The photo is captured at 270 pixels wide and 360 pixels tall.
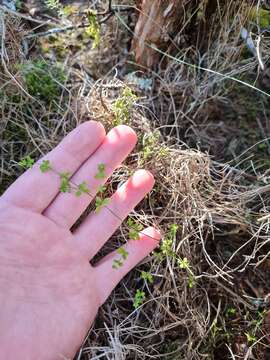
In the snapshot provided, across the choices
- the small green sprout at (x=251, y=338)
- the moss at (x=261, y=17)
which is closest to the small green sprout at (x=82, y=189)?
the small green sprout at (x=251, y=338)

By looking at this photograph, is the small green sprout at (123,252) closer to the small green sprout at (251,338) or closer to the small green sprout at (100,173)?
the small green sprout at (100,173)

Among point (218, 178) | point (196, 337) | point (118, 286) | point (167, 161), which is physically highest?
→ point (167, 161)


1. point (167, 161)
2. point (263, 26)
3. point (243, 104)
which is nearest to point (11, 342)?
point (167, 161)

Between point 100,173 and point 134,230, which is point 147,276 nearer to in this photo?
point 134,230

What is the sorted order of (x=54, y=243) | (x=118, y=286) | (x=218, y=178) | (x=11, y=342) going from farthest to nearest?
1. (x=218, y=178)
2. (x=118, y=286)
3. (x=54, y=243)
4. (x=11, y=342)

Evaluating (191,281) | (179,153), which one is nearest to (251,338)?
(191,281)

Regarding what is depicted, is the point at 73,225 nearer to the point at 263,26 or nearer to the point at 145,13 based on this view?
the point at 145,13

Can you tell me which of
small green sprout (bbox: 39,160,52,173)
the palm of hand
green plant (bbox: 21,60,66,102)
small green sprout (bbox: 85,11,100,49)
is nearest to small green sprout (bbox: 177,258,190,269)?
the palm of hand
